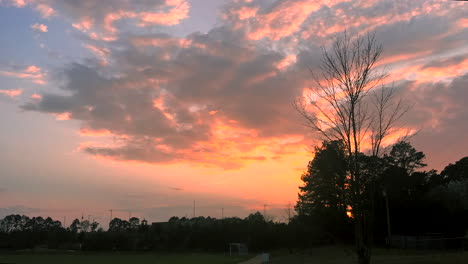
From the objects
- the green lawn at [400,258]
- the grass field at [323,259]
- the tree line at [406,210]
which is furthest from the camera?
the tree line at [406,210]

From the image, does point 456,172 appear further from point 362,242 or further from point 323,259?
point 362,242

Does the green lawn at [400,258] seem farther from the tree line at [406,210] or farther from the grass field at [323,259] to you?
the tree line at [406,210]

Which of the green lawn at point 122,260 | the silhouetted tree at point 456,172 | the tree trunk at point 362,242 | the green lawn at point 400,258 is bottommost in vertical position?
the green lawn at point 122,260

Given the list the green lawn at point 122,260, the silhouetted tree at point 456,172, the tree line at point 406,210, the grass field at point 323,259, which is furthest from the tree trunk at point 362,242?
the silhouetted tree at point 456,172

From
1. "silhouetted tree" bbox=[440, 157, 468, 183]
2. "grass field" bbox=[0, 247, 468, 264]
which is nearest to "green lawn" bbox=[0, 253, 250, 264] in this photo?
"grass field" bbox=[0, 247, 468, 264]

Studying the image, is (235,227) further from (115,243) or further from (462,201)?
(462,201)

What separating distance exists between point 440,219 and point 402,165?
11.5 metres

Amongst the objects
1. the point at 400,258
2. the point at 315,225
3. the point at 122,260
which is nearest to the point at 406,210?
the point at 315,225

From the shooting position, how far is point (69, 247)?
78.4 m

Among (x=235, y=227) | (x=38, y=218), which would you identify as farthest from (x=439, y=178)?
(x=38, y=218)

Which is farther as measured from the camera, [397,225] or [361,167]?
[397,225]

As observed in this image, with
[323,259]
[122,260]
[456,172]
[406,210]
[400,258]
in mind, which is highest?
[456,172]

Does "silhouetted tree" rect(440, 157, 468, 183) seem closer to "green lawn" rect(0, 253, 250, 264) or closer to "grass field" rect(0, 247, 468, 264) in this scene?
"grass field" rect(0, 247, 468, 264)

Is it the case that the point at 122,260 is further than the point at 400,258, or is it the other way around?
the point at 122,260
